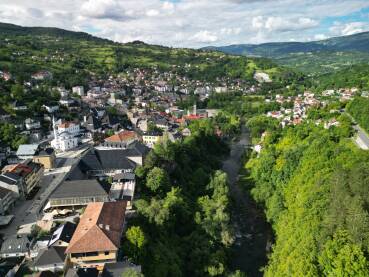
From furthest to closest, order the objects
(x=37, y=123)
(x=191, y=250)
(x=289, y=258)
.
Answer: (x=37, y=123) → (x=191, y=250) → (x=289, y=258)

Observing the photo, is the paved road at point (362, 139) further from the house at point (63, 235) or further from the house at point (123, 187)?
the house at point (63, 235)

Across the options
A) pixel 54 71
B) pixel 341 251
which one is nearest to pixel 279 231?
pixel 341 251

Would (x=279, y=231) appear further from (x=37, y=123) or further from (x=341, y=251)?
(x=37, y=123)

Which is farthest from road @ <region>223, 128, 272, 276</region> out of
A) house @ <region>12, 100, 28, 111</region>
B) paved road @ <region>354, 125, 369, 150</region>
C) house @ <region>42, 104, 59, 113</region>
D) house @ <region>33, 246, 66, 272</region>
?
house @ <region>12, 100, 28, 111</region>

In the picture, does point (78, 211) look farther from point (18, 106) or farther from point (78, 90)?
point (78, 90)

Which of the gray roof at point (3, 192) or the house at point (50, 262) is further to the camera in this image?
the gray roof at point (3, 192)

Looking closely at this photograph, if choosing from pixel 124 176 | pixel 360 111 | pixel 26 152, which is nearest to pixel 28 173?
pixel 26 152

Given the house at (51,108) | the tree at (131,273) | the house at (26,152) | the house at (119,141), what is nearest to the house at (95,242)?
the tree at (131,273)
